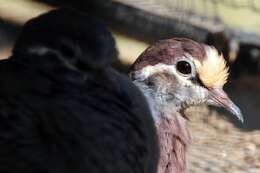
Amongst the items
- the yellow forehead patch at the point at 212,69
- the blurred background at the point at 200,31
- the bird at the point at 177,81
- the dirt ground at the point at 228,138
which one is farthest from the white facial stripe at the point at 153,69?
the blurred background at the point at 200,31

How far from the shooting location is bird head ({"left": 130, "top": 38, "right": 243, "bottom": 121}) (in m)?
3.04

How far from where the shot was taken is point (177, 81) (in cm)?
310

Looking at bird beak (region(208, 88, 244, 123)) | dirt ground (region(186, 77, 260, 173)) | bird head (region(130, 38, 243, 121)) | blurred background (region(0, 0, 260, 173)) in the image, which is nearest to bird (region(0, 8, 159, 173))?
bird head (region(130, 38, 243, 121))

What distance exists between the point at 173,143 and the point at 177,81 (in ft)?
0.85

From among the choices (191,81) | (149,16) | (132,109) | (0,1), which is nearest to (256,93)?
(149,16)

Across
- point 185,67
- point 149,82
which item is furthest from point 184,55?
point 149,82

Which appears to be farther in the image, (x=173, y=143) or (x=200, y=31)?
(x=200, y=31)

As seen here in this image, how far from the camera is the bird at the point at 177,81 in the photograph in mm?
2996

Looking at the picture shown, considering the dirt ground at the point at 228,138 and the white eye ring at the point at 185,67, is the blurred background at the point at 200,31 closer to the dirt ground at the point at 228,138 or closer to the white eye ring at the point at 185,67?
the dirt ground at the point at 228,138

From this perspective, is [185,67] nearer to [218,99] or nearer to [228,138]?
[218,99]

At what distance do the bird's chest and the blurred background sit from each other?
49.2 inches

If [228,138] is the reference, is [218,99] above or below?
above

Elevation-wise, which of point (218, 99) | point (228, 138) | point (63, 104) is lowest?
point (228, 138)

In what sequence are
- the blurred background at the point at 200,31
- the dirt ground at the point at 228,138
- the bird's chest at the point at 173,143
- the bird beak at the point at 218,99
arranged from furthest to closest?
1. the blurred background at the point at 200,31
2. the dirt ground at the point at 228,138
3. the bird beak at the point at 218,99
4. the bird's chest at the point at 173,143
